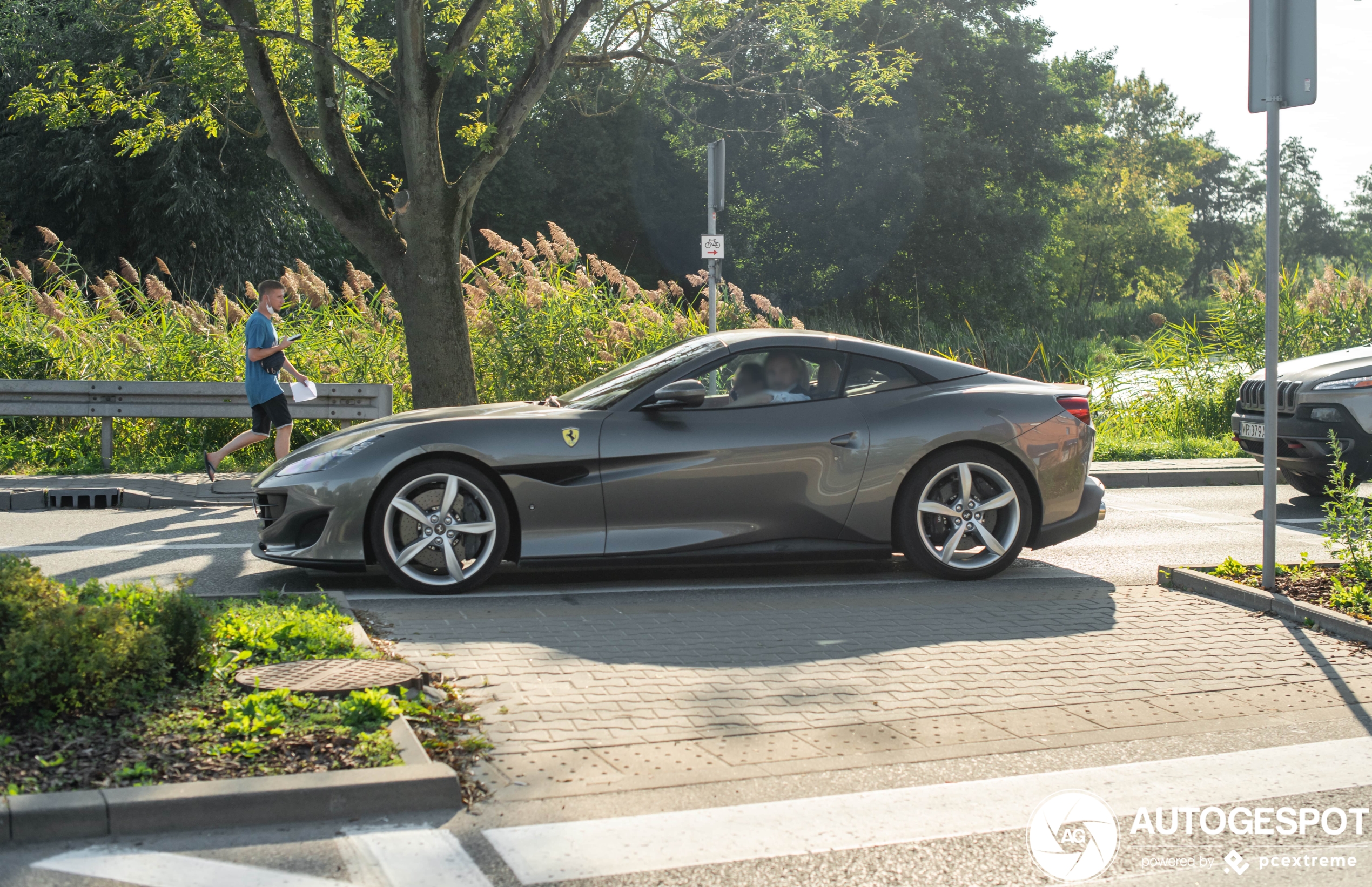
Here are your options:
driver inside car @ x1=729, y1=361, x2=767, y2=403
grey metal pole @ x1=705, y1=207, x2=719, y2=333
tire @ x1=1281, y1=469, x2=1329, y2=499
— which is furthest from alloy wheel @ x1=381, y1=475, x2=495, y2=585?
tire @ x1=1281, y1=469, x2=1329, y2=499

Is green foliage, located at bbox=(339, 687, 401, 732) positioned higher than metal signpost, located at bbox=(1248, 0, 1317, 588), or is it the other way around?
metal signpost, located at bbox=(1248, 0, 1317, 588)

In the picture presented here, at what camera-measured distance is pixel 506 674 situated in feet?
16.1

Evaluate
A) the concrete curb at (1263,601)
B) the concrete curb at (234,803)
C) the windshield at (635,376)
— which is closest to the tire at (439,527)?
the windshield at (635,376)

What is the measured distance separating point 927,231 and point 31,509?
39.1 meters

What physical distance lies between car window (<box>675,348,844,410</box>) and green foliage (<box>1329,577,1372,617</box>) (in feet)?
9.38

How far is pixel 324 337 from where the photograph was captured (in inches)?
543

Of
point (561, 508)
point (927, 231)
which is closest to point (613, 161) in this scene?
point (927, 231)

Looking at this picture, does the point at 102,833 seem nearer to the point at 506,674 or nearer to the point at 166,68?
the point at 506,674

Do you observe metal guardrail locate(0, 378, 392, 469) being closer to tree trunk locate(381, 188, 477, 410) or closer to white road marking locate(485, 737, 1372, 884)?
tree trunk locate(381, 188, 477, 410)

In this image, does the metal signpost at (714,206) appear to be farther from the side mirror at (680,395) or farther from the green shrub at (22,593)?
the green shrub at (22,593)

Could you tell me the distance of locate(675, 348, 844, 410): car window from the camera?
709 cm

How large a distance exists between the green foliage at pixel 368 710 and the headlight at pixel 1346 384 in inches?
372

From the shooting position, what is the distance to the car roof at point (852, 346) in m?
7.21

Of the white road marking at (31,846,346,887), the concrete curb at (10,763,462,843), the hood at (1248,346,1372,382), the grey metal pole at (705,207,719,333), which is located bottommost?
the white road marking at (31,846,346,887)
